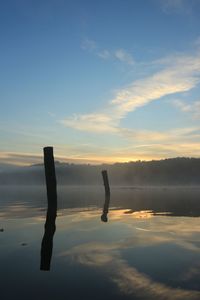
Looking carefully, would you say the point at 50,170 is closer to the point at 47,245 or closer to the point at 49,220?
the point at 49,220

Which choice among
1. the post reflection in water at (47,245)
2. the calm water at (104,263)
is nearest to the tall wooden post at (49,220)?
the post reflection in water at (47,245)

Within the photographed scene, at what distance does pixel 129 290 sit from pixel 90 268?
188 cm

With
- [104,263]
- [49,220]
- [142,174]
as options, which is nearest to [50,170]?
[49,220]

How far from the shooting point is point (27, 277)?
823 centimetres

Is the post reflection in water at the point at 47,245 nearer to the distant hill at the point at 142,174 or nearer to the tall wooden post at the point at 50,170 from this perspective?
the tall wooden post at the point at 50,170

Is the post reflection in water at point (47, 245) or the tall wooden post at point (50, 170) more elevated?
the tall wooden post at point (50, 170)

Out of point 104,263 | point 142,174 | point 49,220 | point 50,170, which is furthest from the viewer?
point 142,174

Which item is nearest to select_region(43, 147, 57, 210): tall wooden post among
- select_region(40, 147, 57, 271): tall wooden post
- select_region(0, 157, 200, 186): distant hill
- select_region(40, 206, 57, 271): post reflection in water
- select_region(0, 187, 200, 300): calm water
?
select_region(40, 147, 57, 271): tall wooden post

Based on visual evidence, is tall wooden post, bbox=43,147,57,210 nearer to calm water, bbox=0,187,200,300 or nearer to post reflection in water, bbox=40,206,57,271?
post reflection in water, bbox=40,206,57,271

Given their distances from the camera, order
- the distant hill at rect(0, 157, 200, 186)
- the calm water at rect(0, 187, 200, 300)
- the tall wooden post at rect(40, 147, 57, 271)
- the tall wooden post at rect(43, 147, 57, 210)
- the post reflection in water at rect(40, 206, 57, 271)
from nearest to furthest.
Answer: the calm water at rect(0, 187, 200, 300), the post reflection in water at rect(40, 206, 57, 271), the tall wooden post at rect(40, 147, 57, 271), the tall wooden post at rect(43, 147, 57, 210), the distant hill at rect(0, 157, 200, 186)

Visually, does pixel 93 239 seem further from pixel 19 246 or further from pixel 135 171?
pixel 135 171

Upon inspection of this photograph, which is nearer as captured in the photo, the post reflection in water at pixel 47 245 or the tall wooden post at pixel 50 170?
the post reflection in water at pixel 47 245

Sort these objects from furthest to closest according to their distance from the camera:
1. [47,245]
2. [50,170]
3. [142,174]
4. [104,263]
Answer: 1. [142,174]
2. [50,170]
3. [47,245]
4. [104,263]

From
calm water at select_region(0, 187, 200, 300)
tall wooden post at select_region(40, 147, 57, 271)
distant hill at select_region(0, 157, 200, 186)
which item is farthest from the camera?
distant hill at select_region(0, 157, 200, 186)
